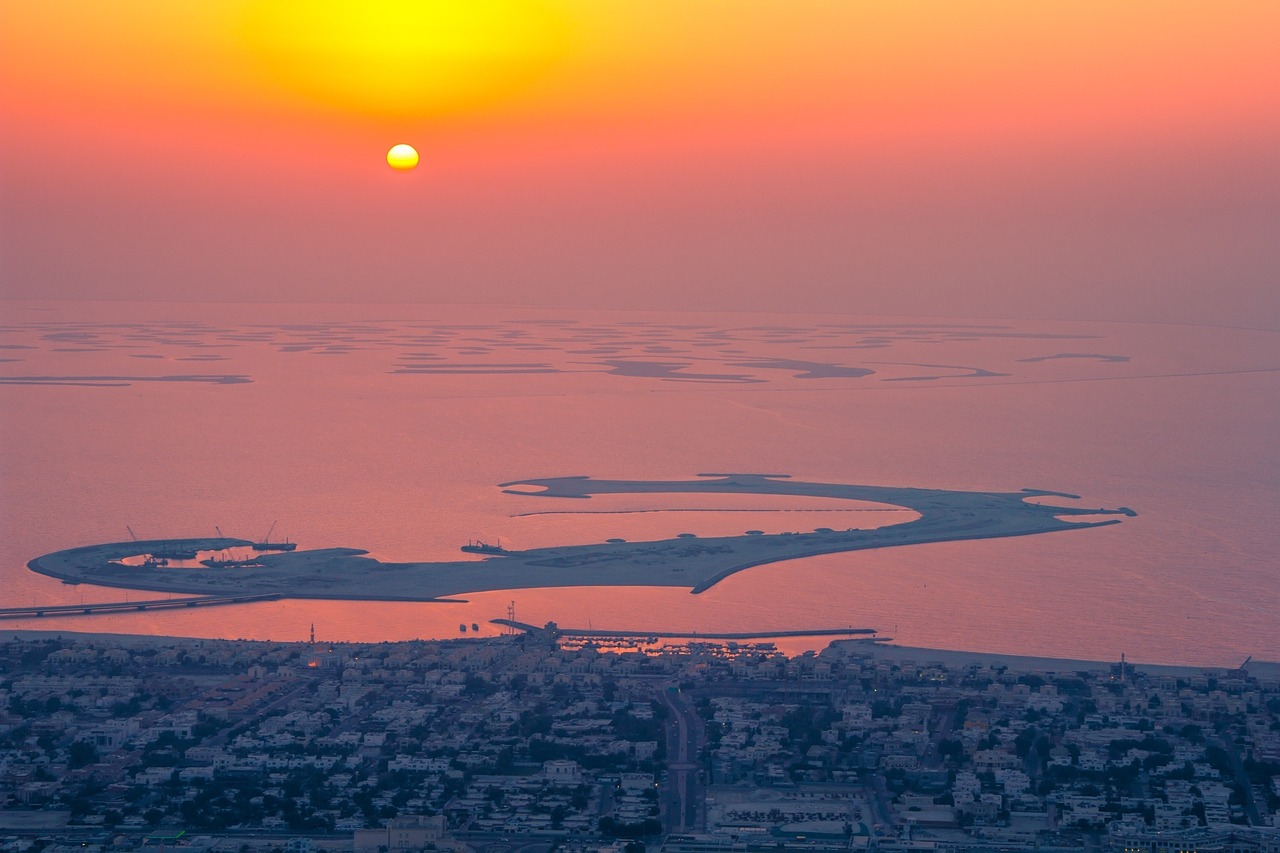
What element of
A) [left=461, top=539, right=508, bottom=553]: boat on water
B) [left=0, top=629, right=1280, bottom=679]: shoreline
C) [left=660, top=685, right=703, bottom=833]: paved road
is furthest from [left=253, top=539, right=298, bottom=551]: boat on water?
[left=660, top=685, right=703, bottom=833]: paved road

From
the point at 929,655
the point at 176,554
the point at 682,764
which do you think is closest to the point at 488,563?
the point at 176,554

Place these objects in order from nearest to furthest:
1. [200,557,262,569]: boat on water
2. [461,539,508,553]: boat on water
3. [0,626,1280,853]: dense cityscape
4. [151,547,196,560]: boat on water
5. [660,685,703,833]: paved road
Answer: [0,626,1280,853]: dense cityscape < [660,685,703,833]: paved road < [200,557,262,569]: boat on water < [151,547,196,560]: boat on water < [461,539,508,553]: boat on water

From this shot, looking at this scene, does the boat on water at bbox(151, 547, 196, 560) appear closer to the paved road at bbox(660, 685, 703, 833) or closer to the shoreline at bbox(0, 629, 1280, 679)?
the shoreline at bbox(0, 629, 1280, 679)

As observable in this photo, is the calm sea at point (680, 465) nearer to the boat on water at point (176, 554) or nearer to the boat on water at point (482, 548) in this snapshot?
the boat on water at point (482, 548)

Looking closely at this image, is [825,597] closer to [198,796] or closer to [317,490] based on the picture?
[198,796]

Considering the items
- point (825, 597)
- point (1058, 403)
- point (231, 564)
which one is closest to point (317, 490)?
point (231, 564)

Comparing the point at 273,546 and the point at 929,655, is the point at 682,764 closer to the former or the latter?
the point at 929,655
